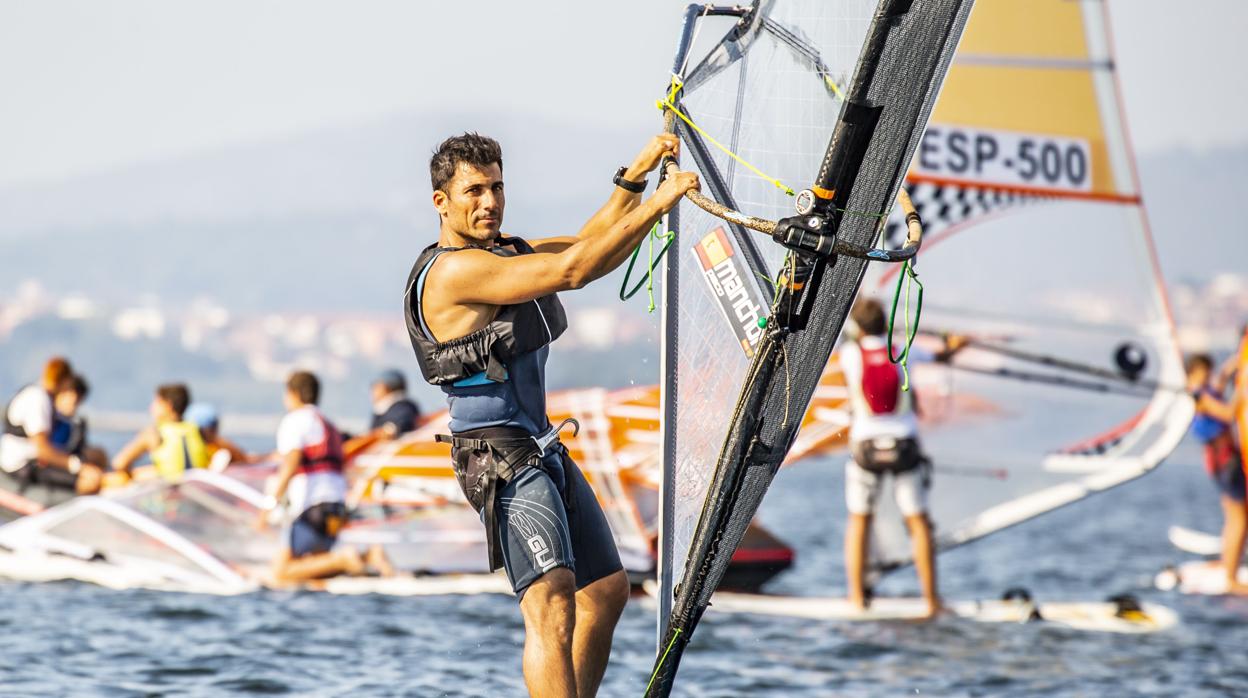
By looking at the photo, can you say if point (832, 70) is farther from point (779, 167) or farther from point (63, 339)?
point (63, 339)

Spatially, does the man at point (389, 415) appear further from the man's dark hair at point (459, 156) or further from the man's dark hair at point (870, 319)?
the man's dark hair at point (459, 156)

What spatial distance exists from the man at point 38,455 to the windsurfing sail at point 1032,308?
5.77 metres

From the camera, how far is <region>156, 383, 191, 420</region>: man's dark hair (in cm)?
1166

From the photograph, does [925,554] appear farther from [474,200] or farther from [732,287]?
[474,200]

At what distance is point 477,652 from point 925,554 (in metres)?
3.33

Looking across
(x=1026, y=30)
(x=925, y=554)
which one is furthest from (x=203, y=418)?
(x=1026, y=30)

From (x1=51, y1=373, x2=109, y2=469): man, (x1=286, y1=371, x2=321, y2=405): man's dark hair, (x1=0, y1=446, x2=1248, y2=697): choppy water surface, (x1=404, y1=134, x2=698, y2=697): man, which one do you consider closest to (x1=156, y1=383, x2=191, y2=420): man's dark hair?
(x1=51, y1=373, x2=109, y2=469): man

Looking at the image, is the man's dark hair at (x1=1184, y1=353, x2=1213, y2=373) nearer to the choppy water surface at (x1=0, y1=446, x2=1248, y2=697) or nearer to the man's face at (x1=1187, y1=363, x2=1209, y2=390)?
the man's face at (x1=1187, y1=363, x2=1209, y2=390)

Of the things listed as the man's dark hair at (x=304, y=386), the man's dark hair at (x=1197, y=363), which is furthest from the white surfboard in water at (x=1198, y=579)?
the man's dark hair at (x=304, y=386)

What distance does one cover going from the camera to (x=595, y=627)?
524 centimetres

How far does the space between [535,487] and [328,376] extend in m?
151

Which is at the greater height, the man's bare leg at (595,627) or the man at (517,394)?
the man at (517,394)

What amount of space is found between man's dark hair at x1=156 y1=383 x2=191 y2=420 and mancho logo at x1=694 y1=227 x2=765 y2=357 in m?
6.87

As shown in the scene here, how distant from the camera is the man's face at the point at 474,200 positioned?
16.5 ft
